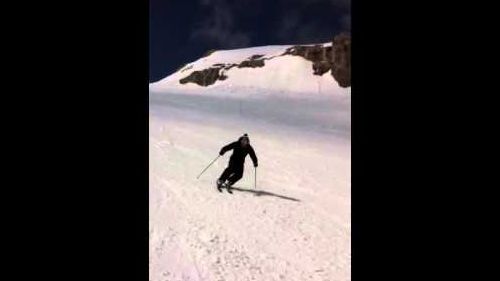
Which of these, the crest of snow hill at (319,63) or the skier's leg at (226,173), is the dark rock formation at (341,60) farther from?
the skier's leg at (226,173)

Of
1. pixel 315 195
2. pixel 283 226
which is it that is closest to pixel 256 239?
pixel 283 226

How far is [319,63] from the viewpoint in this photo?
162ft

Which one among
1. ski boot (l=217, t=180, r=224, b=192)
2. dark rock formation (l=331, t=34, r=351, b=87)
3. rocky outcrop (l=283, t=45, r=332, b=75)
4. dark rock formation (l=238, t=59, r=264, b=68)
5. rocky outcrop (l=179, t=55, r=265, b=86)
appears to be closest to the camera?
ski boot (l=217, t=180, r=224, b=192)

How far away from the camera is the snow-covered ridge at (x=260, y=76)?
4431 centimetres

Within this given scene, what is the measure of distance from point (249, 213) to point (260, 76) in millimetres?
40238

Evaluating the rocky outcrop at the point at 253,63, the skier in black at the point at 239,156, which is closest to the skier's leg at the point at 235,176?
the skier in black at the point at 239,156

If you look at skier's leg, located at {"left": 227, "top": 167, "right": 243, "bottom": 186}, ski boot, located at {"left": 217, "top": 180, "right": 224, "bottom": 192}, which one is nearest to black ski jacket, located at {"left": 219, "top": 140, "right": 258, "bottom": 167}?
skier's leg, located at {"left": 227, "top": 167, "right": 243, "bottom": 186}

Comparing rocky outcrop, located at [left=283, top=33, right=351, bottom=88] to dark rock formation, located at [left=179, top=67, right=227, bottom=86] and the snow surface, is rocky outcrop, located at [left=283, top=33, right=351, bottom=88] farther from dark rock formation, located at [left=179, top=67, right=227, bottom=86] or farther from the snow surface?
the snow surface

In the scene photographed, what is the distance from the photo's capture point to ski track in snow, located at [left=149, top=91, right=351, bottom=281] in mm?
6965

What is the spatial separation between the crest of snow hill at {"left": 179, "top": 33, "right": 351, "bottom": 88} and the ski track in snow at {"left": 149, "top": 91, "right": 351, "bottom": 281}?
28.7 meters

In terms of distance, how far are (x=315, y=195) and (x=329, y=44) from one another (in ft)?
141

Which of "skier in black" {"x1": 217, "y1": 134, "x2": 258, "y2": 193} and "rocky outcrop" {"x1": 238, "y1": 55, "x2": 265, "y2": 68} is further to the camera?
"rocky outcrop" {"x1": 238, "y1": 55, "x2": 265, "y2": 68}

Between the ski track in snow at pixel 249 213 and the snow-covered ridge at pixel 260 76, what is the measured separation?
84.1 ft
